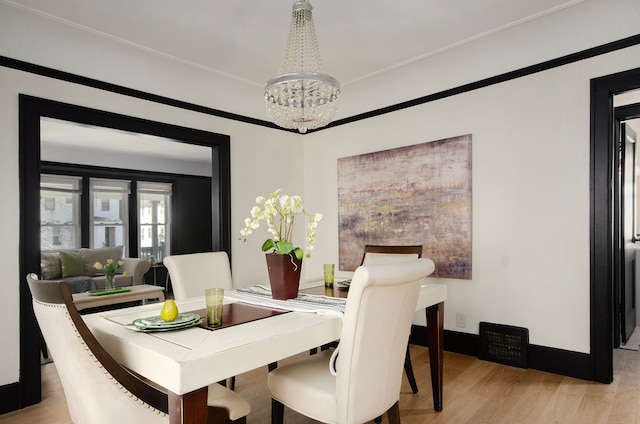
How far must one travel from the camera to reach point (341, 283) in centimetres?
263

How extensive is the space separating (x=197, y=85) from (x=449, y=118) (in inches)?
90.7

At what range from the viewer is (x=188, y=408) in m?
1.13

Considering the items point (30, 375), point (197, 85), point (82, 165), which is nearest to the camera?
point (30, 375)

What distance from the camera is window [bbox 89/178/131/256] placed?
6520 millimetres

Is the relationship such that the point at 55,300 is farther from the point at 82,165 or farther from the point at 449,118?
the point at 82,165

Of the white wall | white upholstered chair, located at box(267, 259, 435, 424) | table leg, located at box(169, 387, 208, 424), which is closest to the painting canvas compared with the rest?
the white wall

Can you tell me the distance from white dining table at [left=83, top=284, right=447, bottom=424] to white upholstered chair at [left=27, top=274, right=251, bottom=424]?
0.08 meters

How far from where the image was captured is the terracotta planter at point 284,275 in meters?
2.01

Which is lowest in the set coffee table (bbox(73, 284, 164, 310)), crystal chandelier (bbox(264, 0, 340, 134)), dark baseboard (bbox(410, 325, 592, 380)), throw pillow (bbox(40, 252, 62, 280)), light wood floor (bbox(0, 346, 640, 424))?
light wood floor (bbox(0, 346, 640, 424))

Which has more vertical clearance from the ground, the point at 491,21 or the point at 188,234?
the point at 491,21

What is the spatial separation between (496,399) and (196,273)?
80.0 inches

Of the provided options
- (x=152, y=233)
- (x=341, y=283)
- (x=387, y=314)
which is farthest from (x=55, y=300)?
(x=152, y=233)

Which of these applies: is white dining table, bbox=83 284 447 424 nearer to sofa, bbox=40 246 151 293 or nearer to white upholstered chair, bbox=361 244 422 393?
white upholstered chair, bbox=361 244 422 393

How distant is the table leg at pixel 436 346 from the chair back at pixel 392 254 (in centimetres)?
44
